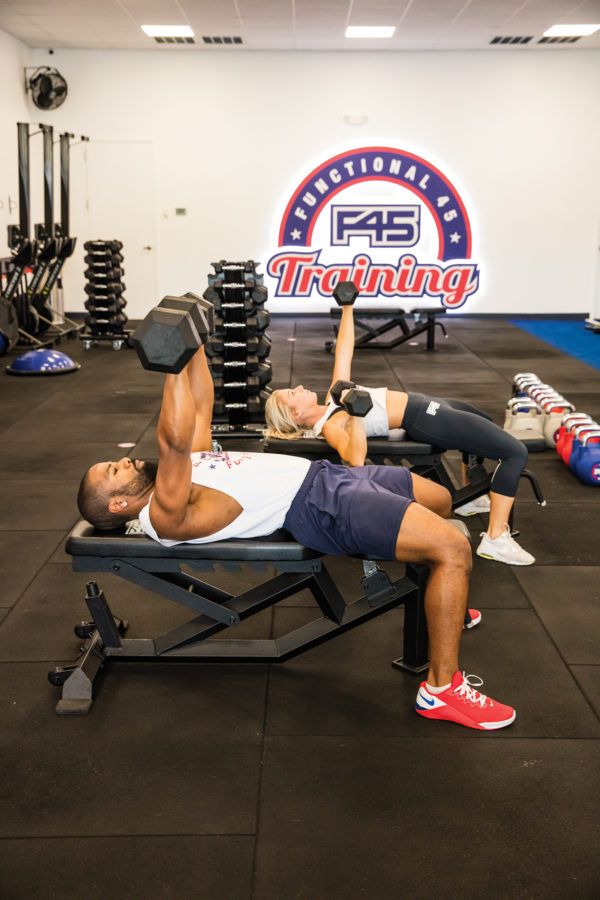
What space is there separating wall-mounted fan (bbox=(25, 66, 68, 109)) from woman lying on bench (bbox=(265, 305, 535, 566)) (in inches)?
299

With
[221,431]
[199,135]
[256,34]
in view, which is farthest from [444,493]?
[199,135]

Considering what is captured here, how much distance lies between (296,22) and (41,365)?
4003 mm

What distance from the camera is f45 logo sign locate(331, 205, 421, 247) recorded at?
990 centimetres

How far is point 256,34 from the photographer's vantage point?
8719mm

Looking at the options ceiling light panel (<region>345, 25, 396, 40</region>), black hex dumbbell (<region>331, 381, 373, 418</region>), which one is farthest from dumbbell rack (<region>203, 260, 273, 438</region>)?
ceiling light panel (<region>345, 25, 396, 40</region>)

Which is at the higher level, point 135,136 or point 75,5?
point 75,5

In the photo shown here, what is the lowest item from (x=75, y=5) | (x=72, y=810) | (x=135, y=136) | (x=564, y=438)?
(x=72, y=810)

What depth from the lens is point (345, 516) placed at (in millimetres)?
2283

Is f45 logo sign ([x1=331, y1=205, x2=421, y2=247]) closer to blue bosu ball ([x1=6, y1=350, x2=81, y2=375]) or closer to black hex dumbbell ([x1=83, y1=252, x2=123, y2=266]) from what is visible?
black hex dumbbell ([x1=83, y1=252, x2=123, y2=266])

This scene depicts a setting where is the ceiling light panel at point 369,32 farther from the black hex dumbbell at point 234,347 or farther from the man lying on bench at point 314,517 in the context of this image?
A: the man lying on bench at point 314,517

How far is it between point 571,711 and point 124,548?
48.5 inches

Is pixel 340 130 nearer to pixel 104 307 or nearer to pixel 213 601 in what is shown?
pixel 104 307

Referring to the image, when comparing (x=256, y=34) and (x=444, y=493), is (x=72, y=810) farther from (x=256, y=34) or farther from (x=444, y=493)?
Answer: (x=256, y=34)

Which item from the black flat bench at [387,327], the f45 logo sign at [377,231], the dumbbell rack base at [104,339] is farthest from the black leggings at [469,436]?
the f45 logo sign at [377,231]
